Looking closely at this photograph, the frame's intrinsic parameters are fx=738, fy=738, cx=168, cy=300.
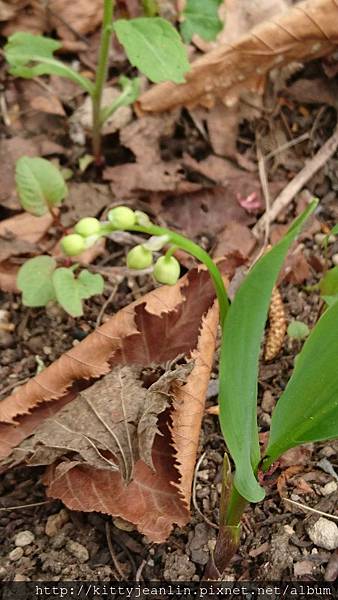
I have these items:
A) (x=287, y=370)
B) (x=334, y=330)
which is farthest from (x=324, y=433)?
(x=287, y=370)

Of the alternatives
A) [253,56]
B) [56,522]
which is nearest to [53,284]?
[56,522]

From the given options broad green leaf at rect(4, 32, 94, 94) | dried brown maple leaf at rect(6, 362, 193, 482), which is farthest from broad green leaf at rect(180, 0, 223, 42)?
dried brown maple leaf at rect(6, 362, 193, 482)

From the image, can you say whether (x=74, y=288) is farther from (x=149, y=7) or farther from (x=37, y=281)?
(x=149, y=7)

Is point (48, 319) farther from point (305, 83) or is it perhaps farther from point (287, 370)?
point (305, 83)

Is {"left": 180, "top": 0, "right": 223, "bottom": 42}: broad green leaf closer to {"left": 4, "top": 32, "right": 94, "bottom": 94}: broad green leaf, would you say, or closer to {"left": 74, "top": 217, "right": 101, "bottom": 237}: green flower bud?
{"left": 4, "top": 32, "right": 94, "bottom": 94}: broad green leaf

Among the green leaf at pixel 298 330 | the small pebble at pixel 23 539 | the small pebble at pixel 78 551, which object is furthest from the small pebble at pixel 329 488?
the small pebble at pixel 23 539
